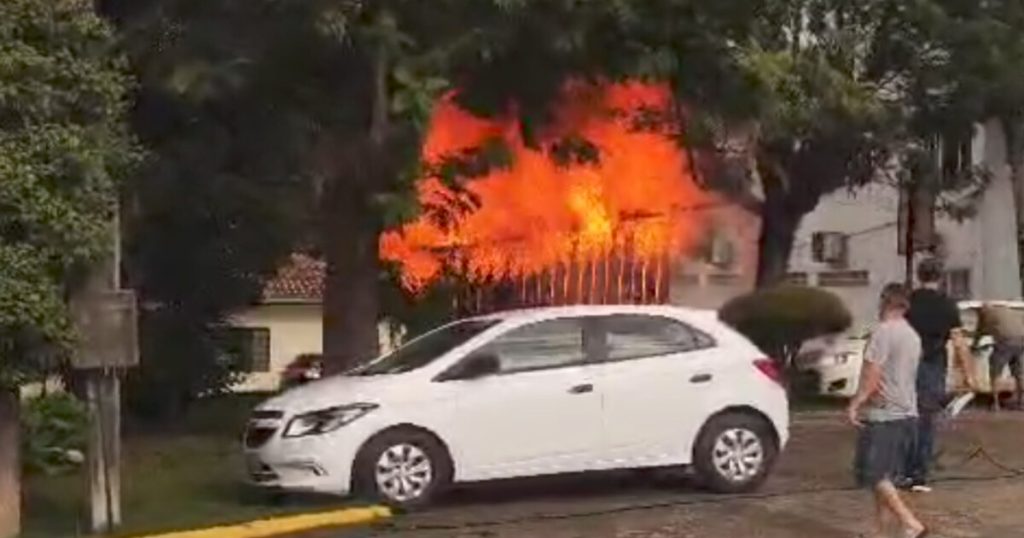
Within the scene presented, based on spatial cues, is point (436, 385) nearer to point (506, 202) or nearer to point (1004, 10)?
point (506, 202)

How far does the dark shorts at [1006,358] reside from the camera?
776 inches

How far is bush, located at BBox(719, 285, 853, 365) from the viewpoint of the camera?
24922 millimetres

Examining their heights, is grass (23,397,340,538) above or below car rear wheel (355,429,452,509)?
below

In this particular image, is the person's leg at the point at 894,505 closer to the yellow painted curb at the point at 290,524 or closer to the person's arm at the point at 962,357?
the yellow painted curb at the point at 290,524

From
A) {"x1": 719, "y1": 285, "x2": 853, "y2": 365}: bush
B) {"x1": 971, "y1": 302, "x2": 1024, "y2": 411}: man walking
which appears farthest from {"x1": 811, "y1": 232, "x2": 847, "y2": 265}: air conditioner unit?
{"x1": 971, "y1": 302, "x2": 1024, "y2": 411}: man walking

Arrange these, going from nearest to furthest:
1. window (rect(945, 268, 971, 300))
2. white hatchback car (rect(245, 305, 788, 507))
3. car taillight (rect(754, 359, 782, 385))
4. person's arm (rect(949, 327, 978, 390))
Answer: white hatchback car (rect(245, 305, 788, 507)), car taillight (rect(754, 359, 782, 385)), person's arm (rect(949, 327, 978, 390)), window (rect(945, 268, 971, 300))

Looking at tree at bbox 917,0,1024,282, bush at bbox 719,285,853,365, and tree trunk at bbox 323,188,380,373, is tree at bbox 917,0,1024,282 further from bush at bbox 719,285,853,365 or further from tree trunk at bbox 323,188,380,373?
tree trunk at bbox 323,188,380,373

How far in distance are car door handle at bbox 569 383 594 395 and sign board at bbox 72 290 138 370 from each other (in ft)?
10.3

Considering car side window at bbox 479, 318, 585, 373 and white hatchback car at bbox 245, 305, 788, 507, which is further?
car side window at bbox 479, 318, 585, 373

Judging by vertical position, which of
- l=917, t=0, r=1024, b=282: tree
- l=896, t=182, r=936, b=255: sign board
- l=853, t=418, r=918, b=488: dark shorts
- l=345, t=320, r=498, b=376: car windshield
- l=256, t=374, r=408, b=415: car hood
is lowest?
l=853, t=418, r=918, b=488: dark shorts

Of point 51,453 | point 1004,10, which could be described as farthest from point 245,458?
point 1004,10

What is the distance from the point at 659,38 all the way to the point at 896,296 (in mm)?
3095

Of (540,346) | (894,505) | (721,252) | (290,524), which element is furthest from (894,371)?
(721,252)

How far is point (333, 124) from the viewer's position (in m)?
14.3
